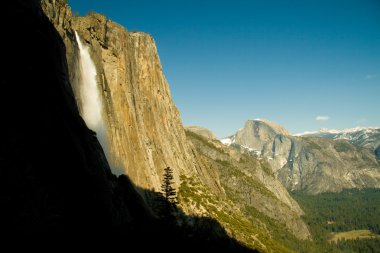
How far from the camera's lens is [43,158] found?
20.9 metres

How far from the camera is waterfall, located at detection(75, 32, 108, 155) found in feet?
200

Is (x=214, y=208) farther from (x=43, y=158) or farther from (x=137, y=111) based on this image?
(x=43, y=158)

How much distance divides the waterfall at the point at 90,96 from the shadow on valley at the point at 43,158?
3394 centimetres

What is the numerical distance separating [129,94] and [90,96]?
14.8 metres

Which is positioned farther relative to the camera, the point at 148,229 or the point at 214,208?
the point at 214,208

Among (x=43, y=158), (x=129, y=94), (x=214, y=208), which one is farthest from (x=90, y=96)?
(x=43, y=158)

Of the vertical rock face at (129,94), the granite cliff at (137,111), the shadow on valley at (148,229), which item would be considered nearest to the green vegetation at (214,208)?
the granite cliff at (137,111)

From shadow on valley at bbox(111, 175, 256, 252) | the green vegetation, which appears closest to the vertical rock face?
the green vegetation

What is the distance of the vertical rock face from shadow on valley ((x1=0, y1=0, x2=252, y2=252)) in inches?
1152

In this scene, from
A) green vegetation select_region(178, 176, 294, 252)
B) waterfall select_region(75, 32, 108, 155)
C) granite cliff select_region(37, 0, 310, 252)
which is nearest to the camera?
waterfall select_region(75, 32, 108, 155)

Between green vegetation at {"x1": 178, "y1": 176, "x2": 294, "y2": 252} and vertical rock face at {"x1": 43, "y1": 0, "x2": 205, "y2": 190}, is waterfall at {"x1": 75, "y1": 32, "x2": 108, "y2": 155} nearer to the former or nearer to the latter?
vertical rock face at {"x1": 43, "y1": 0, "x2": 205, "y2": 190}

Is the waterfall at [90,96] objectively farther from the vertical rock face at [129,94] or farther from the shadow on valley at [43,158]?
the shadow on valley at [43,158]

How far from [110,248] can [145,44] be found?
78.1 m

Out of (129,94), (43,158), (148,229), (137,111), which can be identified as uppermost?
(129,94)
